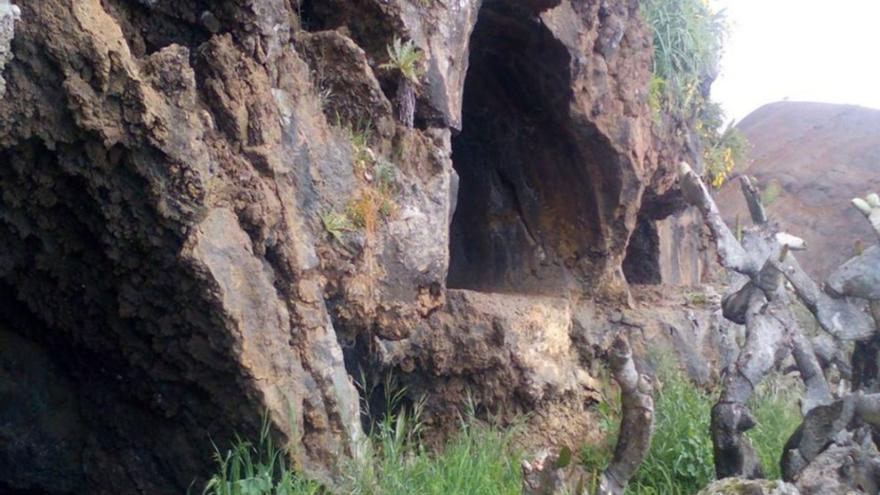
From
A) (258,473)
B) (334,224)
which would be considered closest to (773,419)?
(334,224)

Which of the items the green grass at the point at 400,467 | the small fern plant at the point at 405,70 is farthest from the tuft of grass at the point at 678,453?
the small fern plant at the point at 405,70

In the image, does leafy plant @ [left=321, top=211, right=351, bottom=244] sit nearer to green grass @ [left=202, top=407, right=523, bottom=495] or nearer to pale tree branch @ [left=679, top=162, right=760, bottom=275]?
green grass @ [left=202, top=407, right=523, bottom=495]

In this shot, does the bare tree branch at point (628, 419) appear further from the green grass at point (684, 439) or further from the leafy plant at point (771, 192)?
the leafy plant at point (771, 192)

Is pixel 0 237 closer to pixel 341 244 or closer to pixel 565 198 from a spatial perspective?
pixel 341 244

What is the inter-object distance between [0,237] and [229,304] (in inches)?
43.6

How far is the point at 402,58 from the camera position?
21.7 ft

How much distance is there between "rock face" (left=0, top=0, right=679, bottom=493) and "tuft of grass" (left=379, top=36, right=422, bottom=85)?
3.6 inches

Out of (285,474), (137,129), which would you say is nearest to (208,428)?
(285,474)

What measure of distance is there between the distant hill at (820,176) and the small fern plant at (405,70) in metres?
9.72

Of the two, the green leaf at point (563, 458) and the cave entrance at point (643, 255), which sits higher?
the cave entrance at point (643, 255)

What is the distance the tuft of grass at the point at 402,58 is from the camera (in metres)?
6.61

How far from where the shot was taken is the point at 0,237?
4887mm

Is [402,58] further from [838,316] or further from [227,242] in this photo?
[838,316]

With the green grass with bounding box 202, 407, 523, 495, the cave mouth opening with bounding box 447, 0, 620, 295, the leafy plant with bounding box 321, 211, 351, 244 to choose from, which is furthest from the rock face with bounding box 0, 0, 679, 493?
the cave mouth opening with bounding box 447, 0, 620, 295
